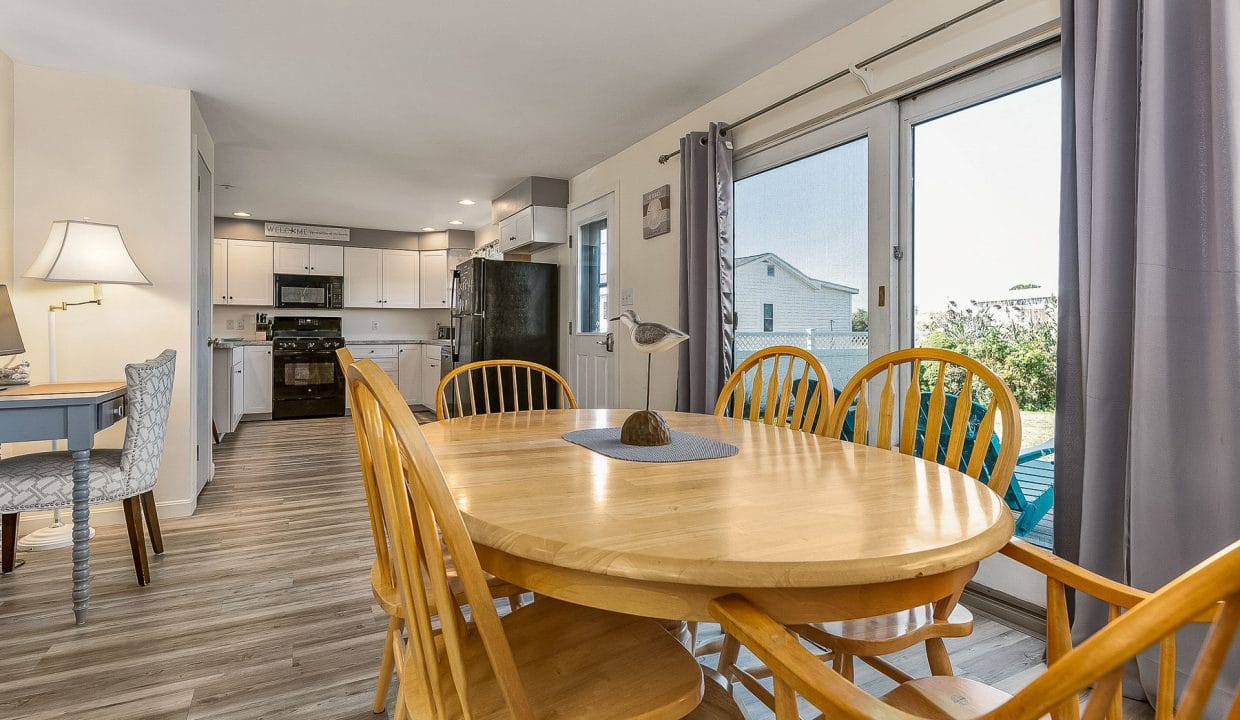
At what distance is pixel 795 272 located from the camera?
3107mm

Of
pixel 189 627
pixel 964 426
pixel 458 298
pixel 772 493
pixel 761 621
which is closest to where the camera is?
pixel 761 621

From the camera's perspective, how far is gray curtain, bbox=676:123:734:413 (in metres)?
3.29

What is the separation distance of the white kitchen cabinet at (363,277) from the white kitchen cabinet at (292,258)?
444mm

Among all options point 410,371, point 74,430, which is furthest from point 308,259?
point 74,430

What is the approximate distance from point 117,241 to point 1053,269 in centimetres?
381

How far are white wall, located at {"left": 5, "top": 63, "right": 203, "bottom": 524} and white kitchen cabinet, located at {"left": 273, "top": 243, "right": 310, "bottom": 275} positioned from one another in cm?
423

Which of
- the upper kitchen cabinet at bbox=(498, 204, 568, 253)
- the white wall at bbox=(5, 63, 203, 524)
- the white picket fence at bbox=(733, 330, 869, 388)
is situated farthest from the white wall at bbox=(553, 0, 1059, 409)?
the white wall at bbox=(5, 63, 203, 524)

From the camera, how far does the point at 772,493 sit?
105 centimetres

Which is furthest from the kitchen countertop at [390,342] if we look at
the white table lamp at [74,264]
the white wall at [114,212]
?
the white table lamp at [74,264]

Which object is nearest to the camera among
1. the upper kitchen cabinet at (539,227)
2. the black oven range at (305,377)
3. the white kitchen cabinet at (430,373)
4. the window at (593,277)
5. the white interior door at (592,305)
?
the white interior door at (592,305)

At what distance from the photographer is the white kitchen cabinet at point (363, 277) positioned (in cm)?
762

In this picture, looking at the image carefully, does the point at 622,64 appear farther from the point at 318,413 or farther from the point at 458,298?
the point at 318,413

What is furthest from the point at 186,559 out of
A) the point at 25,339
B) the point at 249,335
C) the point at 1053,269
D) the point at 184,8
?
the point at 249,335

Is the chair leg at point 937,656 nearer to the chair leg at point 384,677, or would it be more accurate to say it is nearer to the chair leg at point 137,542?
the chair leg at point 384,677
